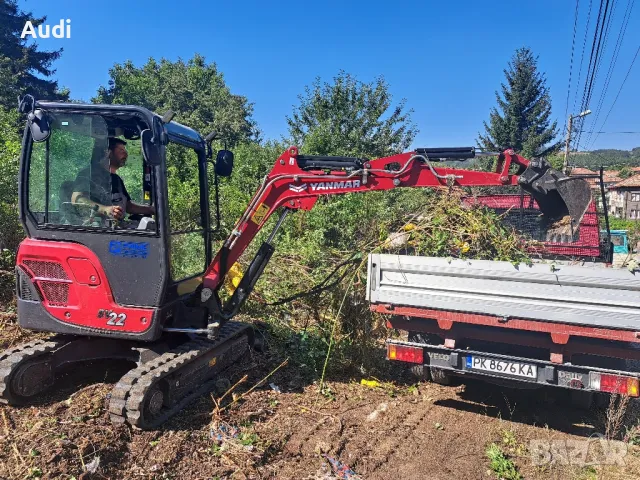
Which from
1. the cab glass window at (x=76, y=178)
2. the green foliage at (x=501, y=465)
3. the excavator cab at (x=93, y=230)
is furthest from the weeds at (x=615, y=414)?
the cab glass window at (x=76, y=178)

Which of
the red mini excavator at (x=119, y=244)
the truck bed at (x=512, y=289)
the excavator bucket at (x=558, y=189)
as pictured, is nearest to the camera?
the truck bed at (x=512, y=289)

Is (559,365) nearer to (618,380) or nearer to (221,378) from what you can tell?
(618,380)

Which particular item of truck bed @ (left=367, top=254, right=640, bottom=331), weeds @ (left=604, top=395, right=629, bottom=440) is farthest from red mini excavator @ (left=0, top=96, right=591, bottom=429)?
weeds @ (left=604, top=395, right=629, bottom=440)

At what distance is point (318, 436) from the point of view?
178 inches

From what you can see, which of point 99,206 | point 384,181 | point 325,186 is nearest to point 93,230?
point 99,206

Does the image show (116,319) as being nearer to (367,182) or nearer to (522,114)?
(367,182)

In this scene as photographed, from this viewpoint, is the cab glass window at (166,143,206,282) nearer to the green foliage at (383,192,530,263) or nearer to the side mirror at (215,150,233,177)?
the side mirror at (215,150,233,177)

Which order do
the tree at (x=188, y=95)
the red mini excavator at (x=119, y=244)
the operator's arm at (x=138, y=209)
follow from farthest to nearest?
the tree at (x=188, y=95)
the operator's arm at (x=138, y=209)
the red mini excavator at (x=119, y=244)

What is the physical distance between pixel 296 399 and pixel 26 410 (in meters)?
2.40

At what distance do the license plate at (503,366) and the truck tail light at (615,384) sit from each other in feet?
1.50

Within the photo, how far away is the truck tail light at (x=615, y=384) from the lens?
13.6 feet

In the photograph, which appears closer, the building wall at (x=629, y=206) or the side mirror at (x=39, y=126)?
the side mirror at (x=39, y=126)

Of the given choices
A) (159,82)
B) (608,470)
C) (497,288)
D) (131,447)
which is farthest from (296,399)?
(159,82)

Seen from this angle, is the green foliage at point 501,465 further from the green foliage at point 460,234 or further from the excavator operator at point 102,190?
the excavator operator at point 102,190
